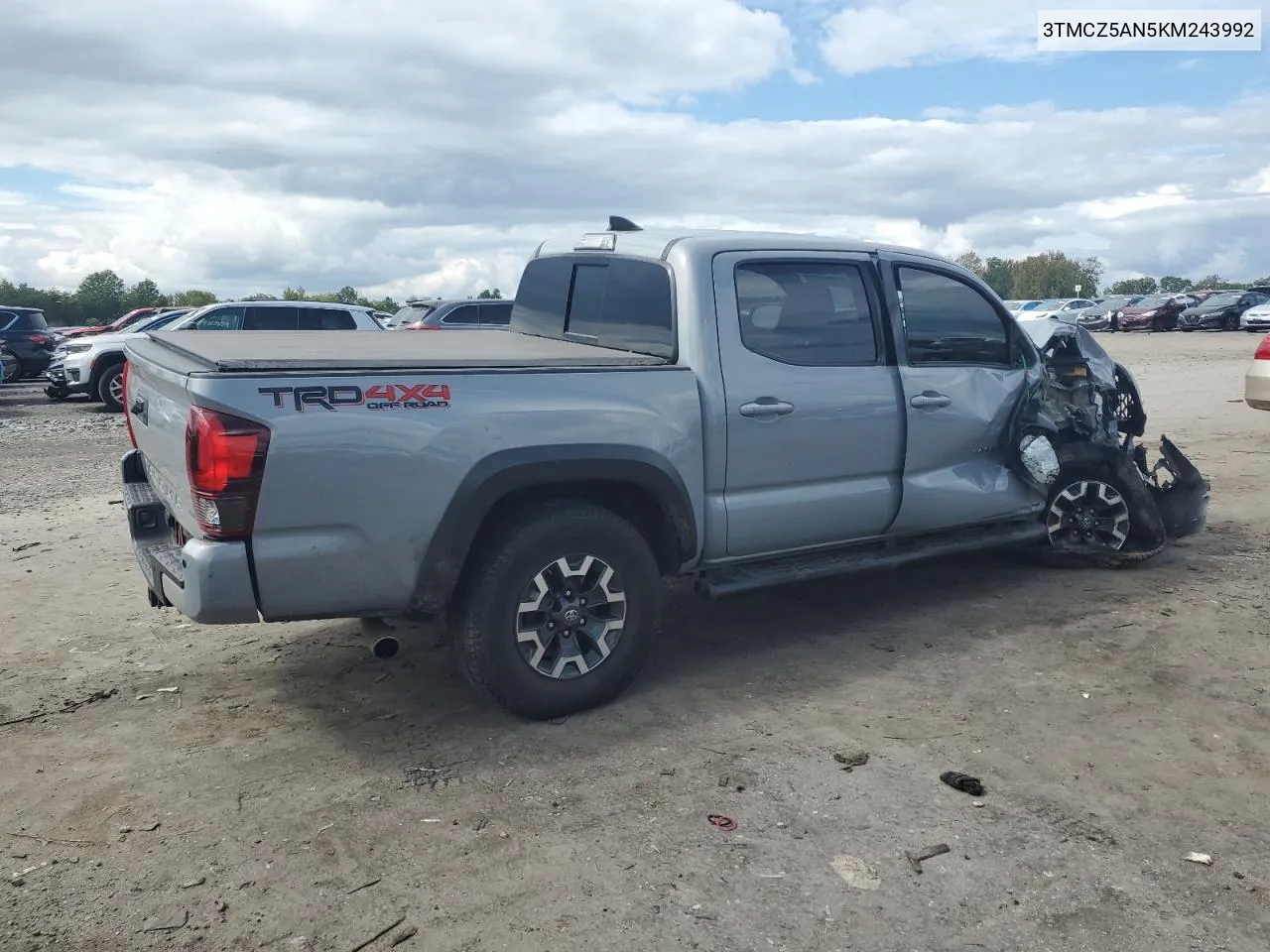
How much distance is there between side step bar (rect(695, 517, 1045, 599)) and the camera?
4.66 metres

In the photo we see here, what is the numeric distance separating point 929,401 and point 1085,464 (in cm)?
142

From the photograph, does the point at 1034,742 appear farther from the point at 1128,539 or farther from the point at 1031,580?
the point at 1128,539

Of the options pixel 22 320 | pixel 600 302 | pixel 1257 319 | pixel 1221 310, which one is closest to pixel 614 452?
pixel 600 302

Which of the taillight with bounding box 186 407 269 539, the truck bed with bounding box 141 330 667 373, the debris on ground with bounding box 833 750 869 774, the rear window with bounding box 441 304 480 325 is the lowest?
the debris on ground with bounding box 833 750 869 774

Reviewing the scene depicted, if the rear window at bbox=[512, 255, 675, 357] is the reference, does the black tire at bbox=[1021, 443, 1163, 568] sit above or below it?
below

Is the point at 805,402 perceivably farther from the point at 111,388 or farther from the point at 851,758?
the point at 111,388

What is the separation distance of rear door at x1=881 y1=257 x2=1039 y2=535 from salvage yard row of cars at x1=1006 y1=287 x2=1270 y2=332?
98.2 feet

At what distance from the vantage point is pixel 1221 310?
36.3 meters

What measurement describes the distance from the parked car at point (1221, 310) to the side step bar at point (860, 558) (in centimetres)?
3570

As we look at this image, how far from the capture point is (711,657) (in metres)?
4.95

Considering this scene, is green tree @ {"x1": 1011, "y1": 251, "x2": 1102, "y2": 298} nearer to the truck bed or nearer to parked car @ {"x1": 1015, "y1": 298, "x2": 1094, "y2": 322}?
parked car @ {"x1": 1015, "y1": 298, "x2": 1094, "y2": 322}

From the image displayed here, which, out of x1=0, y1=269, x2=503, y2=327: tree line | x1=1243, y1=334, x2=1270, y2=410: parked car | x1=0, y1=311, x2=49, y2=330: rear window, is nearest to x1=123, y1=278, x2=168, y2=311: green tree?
x1=0, y1=269, x2=503, y2=327: tree line

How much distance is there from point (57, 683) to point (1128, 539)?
18.6 feet

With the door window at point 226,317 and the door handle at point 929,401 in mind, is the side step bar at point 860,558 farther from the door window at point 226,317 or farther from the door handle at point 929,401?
the door window at point 226,317
